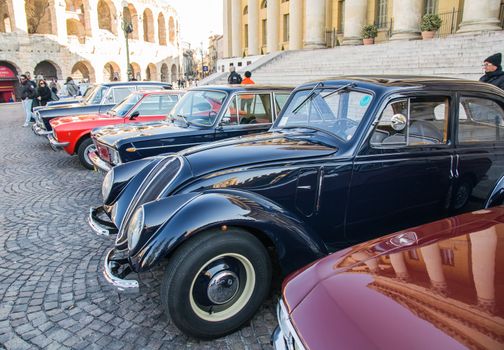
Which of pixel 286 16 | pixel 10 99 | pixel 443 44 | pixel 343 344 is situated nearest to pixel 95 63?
pixel 10 99

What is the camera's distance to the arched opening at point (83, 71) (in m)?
42.8

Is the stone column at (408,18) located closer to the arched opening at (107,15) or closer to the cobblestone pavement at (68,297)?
the cobblestone pavement at (68,297)

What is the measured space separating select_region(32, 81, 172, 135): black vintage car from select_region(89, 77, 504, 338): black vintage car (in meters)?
6.64

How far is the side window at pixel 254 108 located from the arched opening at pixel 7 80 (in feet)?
126

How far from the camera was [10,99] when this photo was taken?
35.8m

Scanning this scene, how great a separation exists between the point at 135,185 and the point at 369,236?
7.41 ft

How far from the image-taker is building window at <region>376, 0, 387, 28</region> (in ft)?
78.4

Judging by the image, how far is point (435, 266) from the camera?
157cm

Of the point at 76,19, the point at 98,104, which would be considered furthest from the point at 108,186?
the point at 76,19

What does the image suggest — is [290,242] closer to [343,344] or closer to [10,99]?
[343,344]

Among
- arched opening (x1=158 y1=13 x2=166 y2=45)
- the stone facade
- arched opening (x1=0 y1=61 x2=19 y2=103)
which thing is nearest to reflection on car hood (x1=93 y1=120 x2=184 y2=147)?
the stone facade

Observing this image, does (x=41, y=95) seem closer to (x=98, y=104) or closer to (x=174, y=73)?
(x=98, y=104)

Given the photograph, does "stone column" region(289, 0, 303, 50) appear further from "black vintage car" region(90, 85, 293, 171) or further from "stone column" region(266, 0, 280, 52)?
"black vintage car" region(90, 85, 293, 171)

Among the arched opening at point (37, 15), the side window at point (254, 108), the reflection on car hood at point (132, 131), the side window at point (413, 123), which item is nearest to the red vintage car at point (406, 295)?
the side window at point (413, 123)
